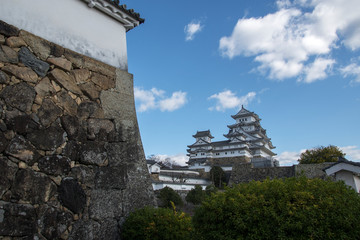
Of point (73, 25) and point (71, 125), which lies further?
point (73, 25)

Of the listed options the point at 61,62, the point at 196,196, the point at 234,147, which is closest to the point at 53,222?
the point at 61,62

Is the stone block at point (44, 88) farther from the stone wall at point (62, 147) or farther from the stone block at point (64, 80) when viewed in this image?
the stone block at point (64, 80)

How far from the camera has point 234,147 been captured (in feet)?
143

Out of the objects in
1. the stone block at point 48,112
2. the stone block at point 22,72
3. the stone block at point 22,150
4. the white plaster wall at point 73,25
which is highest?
the white plaster wall at point 73,25

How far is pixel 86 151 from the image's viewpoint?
452 centimetres

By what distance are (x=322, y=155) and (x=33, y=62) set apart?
1266 inches

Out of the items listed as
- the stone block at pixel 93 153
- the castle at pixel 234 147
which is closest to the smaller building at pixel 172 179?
the castle at pixel 234 147

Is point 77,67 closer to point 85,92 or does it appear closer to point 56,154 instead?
point 85,92

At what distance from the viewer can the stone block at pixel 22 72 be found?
3.87 meters

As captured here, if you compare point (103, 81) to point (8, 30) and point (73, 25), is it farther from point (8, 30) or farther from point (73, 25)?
point (8, 30)

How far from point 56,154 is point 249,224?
3.02m

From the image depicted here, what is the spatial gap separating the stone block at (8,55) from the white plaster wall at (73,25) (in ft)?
1.74

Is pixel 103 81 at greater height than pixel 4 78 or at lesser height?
greater

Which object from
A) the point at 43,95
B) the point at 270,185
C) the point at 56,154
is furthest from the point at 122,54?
the point at 270,185
